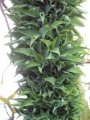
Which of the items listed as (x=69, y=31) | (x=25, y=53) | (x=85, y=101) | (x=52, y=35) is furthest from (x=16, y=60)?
(x=85, y=101)

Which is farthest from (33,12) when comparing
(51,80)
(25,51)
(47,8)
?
(51,80)

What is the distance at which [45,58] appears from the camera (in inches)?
40.5

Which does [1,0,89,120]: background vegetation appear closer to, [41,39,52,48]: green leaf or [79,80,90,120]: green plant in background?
[41,39,52,48]: green leaf

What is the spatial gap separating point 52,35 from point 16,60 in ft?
0.71

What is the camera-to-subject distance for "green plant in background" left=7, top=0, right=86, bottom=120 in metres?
1.05

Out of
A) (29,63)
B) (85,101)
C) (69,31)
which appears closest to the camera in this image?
(29,63)

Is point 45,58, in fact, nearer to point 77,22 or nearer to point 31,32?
point 31,32

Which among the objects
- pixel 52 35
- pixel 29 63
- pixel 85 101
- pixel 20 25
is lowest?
pixel 85 101

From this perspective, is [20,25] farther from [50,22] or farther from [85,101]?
[85,101]

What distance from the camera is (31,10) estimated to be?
1.09 metres

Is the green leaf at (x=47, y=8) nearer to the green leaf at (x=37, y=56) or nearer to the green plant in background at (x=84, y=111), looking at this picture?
the green leaf at (x=37, y=56)

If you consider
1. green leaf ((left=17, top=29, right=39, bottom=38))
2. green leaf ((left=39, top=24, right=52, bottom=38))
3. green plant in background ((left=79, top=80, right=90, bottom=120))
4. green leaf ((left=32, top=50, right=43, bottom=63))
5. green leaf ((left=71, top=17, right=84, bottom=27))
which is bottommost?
green plant in background ((left=79, top=80, right=90, bottom=120))

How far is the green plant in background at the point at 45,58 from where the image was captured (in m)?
1.05

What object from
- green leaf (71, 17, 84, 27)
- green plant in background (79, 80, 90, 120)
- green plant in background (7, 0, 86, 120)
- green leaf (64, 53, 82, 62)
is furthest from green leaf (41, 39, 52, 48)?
green plant in background (79, 80, 90, 120)
